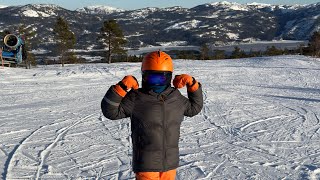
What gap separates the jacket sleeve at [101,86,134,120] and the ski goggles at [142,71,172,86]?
0.22 m

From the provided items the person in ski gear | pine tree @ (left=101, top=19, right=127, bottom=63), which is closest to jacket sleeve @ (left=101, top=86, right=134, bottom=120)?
the person in ski gear

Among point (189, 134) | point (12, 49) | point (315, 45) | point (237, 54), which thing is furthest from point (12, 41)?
point (237, 54)

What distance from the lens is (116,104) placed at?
10.2 ft

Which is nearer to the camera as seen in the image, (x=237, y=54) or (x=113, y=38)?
(x=113, y=38)

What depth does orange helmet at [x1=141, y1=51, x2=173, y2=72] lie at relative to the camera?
9.92 feet

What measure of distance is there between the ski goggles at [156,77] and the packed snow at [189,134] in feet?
10.0

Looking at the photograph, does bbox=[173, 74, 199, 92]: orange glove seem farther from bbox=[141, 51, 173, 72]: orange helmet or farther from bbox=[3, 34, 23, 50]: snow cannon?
bbox=[3, 34, 23, 50]: snow cannon

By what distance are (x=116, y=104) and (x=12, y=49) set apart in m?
23.1

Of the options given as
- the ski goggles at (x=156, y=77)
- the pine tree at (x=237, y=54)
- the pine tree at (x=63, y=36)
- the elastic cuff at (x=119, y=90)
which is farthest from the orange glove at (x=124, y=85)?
the pine tree at (x=237, y=54)

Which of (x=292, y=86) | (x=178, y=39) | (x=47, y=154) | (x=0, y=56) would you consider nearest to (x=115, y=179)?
(x=47, y=154)

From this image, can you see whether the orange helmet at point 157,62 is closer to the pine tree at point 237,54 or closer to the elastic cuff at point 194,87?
the elastic cuff at point 194,87

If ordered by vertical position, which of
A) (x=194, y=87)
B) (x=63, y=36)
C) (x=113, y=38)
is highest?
(x=194, y=87)

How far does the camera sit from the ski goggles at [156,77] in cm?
304

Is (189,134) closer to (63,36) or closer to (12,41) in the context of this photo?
(12,41)
